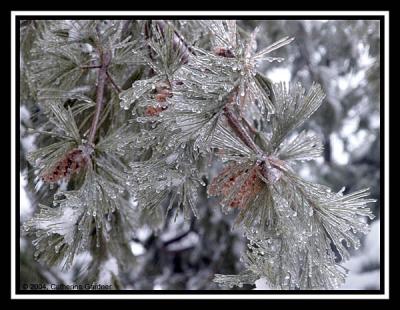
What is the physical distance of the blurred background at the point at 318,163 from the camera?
4438mm

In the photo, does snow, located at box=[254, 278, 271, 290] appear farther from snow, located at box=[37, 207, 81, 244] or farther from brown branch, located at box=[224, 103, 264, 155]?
snow, located at box=[37, 207, 81, 244]

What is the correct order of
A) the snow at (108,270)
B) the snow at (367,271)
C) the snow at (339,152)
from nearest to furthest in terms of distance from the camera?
1. the snow at (108,270)
2. the snow at (367,271)
3. the snow at (339,152)

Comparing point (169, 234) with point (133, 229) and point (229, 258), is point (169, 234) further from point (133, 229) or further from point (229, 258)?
point (133, 229)

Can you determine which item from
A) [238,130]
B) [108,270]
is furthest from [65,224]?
[108,270]

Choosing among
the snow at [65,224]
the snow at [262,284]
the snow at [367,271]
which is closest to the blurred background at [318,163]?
the snow at [367,271]

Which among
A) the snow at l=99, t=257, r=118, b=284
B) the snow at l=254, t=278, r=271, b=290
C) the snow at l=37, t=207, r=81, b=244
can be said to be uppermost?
the snow at l=37, t=207, r=81, b=244

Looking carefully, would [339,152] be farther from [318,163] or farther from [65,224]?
[65,224]

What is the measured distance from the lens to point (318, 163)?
6.04 metres

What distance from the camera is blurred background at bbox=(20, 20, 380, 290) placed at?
14.6ft

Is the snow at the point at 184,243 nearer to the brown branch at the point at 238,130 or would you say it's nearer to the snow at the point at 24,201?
the snow at the point at 24,201

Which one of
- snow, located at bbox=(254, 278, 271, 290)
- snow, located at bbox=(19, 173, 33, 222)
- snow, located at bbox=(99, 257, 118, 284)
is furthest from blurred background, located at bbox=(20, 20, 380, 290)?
snow, located at bbox=(254, 278, 271, 290)
